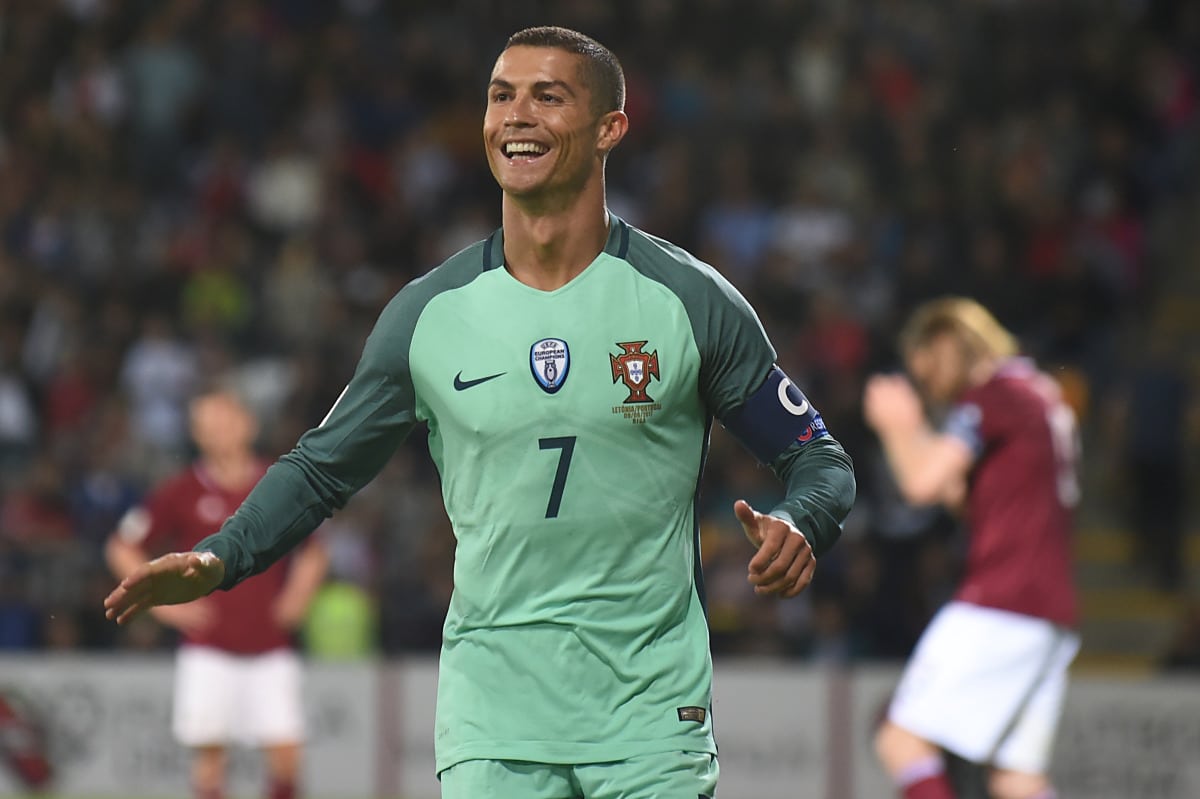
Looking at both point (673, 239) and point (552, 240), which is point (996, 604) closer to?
point (552, 240)

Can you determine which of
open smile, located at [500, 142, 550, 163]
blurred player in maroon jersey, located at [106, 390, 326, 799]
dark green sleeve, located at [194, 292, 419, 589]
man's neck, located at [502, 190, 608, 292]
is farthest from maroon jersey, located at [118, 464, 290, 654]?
open smile, located at [500, 142, 550, 163]

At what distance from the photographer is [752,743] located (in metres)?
11.2

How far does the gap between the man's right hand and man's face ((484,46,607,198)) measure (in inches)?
37.9

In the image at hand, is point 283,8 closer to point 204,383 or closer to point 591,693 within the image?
point 204,383

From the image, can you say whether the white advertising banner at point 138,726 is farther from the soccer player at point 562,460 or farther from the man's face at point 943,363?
the soccer player at point 562,460

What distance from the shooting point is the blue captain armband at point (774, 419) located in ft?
12.6

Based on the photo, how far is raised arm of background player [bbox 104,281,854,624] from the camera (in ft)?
12.3

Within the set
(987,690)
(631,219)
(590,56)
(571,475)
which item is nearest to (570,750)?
(571,475)

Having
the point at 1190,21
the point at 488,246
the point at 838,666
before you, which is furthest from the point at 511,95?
the point at 1190,21

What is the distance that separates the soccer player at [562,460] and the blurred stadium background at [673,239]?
7383 mm

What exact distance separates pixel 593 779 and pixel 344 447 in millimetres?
853

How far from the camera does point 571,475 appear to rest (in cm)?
373

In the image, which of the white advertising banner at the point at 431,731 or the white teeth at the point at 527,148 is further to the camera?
the white advertising banner at the point at 431,731

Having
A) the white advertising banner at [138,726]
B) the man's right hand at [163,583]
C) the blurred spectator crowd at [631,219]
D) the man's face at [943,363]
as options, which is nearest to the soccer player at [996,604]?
the man's face at [943,363]
